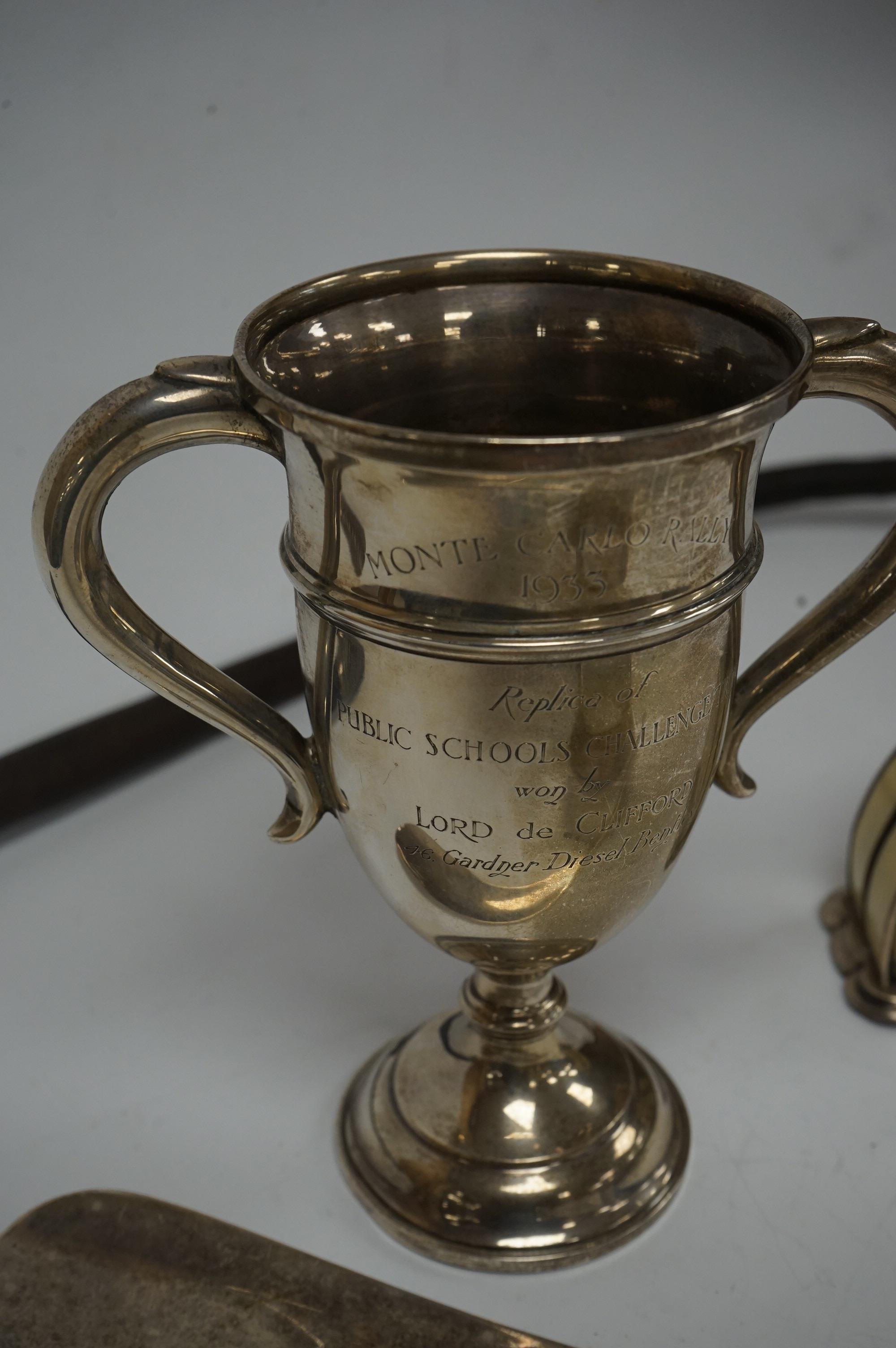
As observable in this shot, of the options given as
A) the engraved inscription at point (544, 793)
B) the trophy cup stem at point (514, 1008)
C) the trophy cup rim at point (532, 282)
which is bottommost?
the trophy cup stem at point (514, 1008)

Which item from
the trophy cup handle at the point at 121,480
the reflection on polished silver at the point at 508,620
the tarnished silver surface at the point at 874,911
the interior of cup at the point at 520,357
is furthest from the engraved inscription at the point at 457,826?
the tarnished silver surface at the point at 874,911

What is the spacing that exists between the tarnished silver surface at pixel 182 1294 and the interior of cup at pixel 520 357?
517 millimetres

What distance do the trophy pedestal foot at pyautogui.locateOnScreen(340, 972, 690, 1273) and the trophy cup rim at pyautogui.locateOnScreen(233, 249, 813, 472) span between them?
0.44 meters

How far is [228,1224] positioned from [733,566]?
0.52 metres

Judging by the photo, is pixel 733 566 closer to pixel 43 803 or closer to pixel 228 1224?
pixel 228 1224

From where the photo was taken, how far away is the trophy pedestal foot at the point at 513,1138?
91 cm

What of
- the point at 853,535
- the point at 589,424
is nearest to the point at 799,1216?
the point at 589,424

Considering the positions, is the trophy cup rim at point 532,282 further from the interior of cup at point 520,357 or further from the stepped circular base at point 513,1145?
the stepped circular base at point 513,1145

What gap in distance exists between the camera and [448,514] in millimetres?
654

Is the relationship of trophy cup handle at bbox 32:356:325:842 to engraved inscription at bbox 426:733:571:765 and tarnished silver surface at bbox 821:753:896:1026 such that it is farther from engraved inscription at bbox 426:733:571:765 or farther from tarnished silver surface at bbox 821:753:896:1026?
tarnished silver surface at bbox 821:753:896:1026

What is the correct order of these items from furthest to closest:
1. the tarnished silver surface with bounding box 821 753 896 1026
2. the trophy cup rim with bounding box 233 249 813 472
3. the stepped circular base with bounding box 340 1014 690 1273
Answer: the tarnished silver surface with bounding box 821 753 896 1026 < the stepped circular base with bounding box 340 1014 690 1273 < the trophy cup rim with bounding box 233 249 813 472

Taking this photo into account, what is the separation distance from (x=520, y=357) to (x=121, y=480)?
0.28 meters

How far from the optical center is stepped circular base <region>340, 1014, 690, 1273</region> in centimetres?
90

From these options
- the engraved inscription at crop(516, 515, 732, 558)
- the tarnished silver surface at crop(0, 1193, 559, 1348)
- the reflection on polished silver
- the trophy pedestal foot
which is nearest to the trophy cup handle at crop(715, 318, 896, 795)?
the reflection on polished silver
